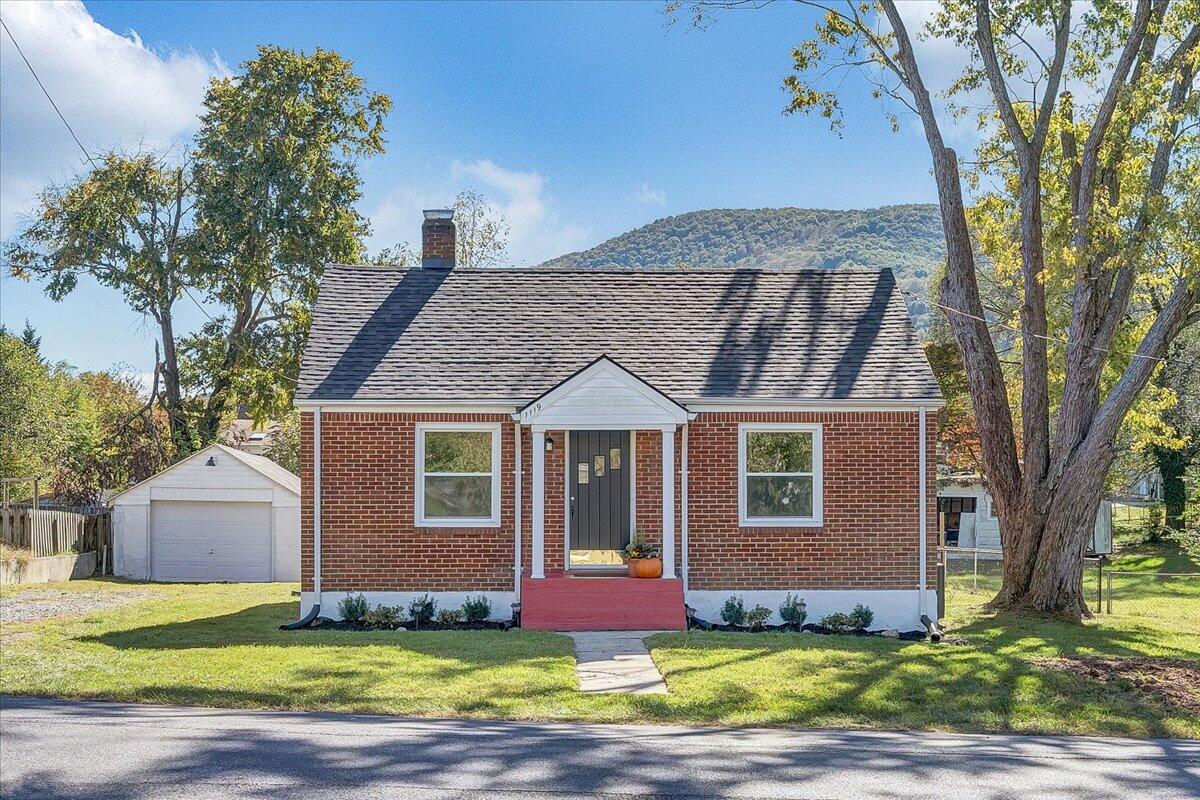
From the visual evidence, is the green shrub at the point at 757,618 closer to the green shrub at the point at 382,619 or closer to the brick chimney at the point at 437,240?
the green shrub at the point at 382,619

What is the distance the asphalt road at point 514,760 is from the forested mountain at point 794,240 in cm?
8158

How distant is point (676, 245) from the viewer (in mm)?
97188

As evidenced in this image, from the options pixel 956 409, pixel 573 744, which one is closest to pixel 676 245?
pixel 956 409

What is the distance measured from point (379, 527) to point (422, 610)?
1.41 meters

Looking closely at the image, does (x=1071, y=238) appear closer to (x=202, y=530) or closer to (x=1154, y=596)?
(x=1154, y=596)

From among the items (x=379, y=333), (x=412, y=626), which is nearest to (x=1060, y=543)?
(x=412, y=626)

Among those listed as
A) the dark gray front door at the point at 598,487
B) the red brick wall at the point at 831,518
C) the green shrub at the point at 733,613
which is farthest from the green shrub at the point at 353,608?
the green shrub at the point at 733,613

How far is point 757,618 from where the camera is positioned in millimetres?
16453

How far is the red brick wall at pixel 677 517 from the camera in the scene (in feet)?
55.2

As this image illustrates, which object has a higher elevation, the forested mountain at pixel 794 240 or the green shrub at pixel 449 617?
the forested mountain at pixel 794 240

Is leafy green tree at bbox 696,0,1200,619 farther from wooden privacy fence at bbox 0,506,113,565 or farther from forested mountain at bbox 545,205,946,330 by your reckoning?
forested mountain at bbox 545,205,946,330

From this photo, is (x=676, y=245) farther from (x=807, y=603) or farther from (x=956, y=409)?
(x=807, y=603)

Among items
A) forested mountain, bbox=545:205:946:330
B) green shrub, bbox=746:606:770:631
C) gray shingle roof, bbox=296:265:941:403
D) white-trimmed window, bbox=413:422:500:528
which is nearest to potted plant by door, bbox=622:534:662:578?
green shrub, bbox=746:606:770:631

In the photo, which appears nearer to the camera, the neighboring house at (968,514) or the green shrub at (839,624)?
the green shrub at (839,624)
